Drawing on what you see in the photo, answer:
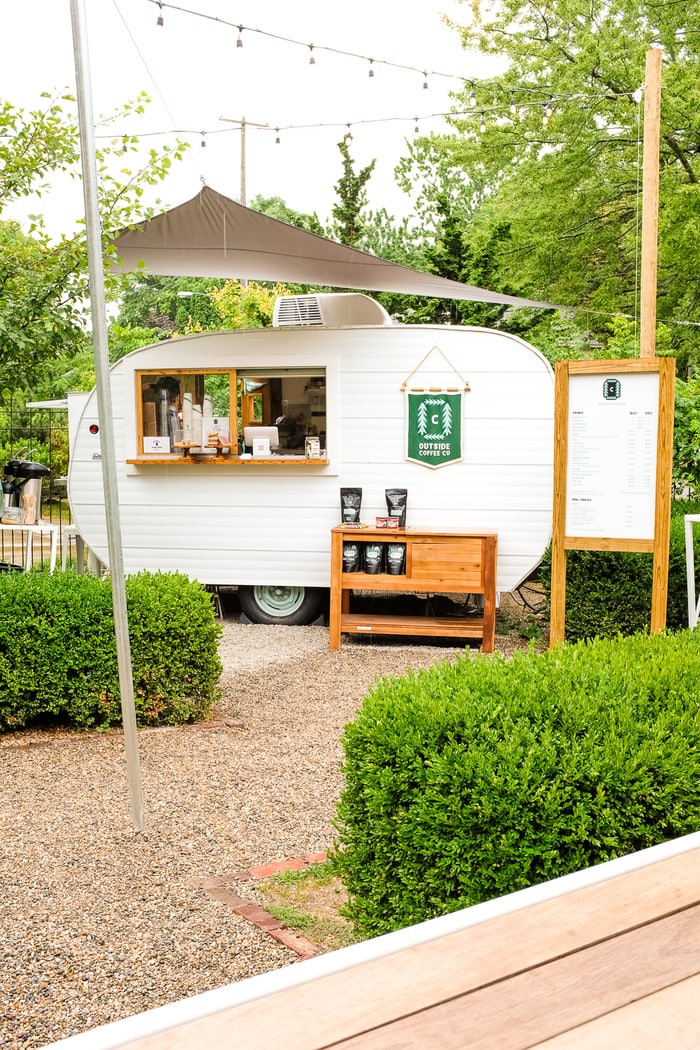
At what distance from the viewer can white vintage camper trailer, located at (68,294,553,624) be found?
25.5ft

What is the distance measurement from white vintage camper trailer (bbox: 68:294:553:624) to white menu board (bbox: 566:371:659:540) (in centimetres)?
157

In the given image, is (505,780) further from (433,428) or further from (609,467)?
(433,428)

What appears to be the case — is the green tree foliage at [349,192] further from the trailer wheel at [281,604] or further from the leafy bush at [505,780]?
the leafy bush at [505,780]

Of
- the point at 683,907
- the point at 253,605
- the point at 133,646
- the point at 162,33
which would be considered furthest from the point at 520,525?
the point at 683,907

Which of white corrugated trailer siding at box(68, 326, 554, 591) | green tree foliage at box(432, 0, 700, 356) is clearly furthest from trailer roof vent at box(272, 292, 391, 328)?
green tree foliage at box(432, 0, 700, 356)

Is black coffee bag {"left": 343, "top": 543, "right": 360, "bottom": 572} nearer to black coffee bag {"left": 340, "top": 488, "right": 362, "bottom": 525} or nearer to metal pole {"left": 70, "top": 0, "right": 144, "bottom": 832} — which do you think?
black coffee bag {"left": 340, "top": 488, "right": 362, "bottom": 525}

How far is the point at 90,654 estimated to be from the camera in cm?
520

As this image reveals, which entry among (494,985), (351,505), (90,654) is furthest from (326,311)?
(494,985)

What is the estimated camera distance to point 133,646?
525cm

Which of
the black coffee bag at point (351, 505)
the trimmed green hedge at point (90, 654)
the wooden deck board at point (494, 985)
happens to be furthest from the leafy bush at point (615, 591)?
the wooden deck board at point (494, 985)

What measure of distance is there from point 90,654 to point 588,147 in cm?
1066

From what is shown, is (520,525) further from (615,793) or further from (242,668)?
(615,793)

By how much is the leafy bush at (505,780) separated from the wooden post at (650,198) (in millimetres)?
3923

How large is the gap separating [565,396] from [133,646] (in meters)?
3.00
